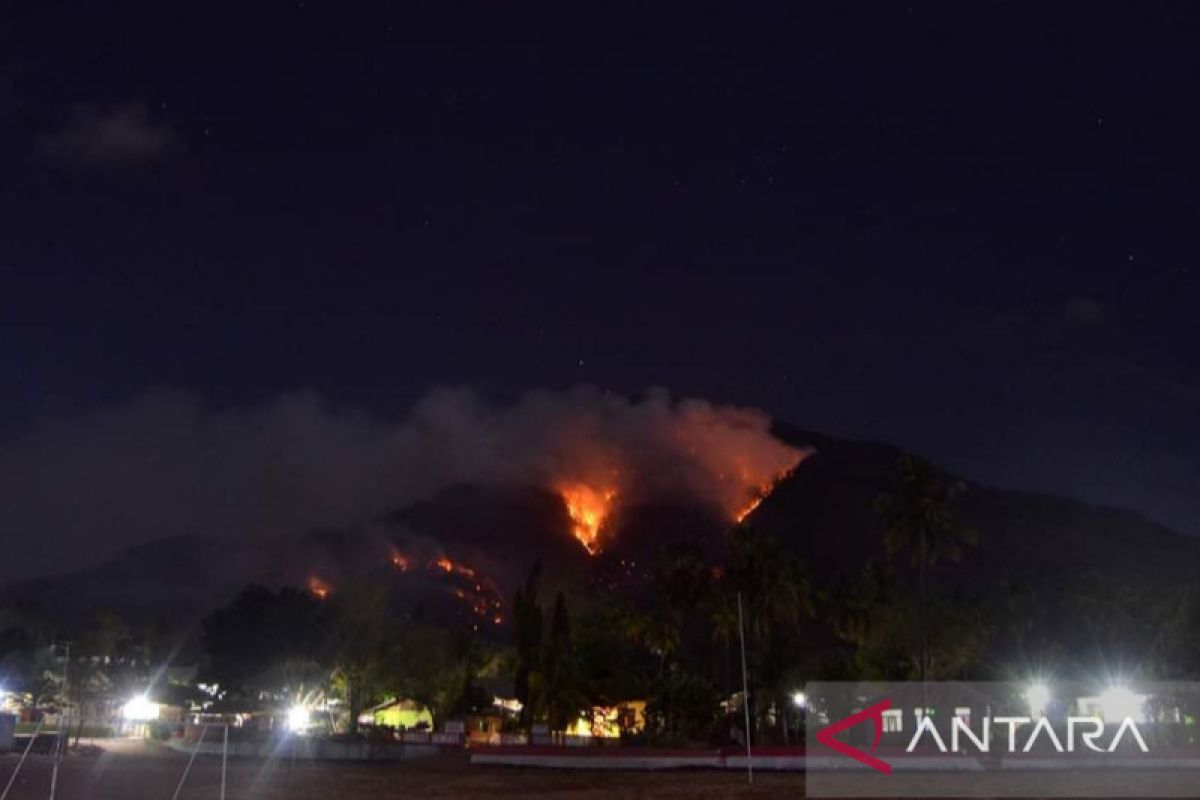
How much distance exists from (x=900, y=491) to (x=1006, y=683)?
12392mm

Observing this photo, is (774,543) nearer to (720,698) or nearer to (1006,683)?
(720,698)

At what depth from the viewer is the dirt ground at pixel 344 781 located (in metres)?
35.9

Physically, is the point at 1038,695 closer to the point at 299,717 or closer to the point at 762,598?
the point at 762,598

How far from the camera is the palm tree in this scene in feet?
238

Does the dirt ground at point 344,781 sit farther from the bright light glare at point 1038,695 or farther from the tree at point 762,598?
the bright light glare at point 1038,695

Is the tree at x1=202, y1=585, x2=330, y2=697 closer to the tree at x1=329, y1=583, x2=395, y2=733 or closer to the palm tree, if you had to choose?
the tree at x1=329, y1=583, x2=395, y2=733

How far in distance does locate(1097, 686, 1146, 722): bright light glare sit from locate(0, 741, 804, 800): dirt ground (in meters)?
24.9

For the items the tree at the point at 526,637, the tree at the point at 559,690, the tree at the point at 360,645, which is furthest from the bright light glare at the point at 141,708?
the tree at the point at 559,690

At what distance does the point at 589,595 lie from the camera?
119 m

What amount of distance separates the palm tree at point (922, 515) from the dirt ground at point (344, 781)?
3012 cm

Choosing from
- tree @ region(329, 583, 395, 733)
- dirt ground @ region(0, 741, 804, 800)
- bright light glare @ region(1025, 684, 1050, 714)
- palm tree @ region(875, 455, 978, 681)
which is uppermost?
palm tree @ region(875, 455, 978, 681)

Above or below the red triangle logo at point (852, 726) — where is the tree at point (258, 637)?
above

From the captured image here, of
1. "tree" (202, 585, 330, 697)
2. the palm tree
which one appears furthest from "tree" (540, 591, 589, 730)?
"tree" (202, 585, 330, 697)

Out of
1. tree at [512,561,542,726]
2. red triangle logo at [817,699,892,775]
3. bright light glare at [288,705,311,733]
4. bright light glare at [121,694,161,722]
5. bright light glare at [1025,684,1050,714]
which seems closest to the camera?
red triangle logo at [817,699,892,775]
